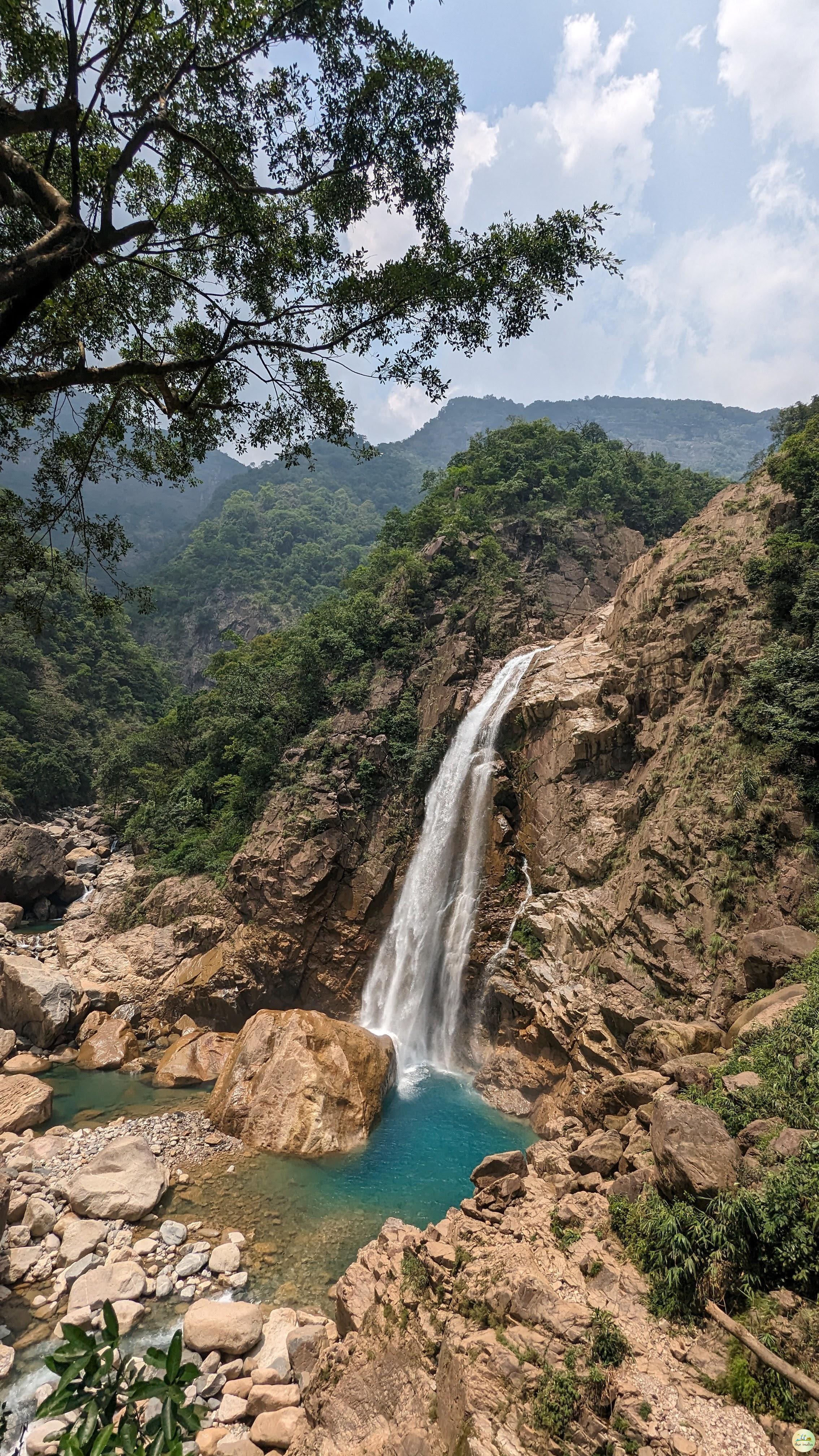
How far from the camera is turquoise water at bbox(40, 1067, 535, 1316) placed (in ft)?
33.0

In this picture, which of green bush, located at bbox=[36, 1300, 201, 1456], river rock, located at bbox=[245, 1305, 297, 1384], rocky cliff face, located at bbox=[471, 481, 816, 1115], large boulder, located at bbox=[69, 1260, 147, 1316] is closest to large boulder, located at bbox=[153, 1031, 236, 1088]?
large boulder, located at bbox=[69, 1260, 147, 1316]

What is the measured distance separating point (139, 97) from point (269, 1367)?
14.8 m

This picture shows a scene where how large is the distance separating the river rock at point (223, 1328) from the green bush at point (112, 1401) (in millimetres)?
6974

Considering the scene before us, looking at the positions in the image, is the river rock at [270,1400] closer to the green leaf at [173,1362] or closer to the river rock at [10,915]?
the green leaf at [173,1362]

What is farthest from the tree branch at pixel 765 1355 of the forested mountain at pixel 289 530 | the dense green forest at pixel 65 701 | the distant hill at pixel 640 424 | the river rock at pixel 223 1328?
the distant hill at pixel 640 424

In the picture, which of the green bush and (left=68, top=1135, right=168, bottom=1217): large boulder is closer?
the green bush

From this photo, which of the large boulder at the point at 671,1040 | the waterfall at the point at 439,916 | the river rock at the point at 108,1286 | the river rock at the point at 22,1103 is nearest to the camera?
the river rock at the point at 108,1286

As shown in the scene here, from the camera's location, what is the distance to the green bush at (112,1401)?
2.54 metres

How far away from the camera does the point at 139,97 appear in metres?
6.67

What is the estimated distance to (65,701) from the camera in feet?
136

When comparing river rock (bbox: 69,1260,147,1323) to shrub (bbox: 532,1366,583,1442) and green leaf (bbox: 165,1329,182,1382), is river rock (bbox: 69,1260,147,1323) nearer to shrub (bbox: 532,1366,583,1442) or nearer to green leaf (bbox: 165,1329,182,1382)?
shrub (bbox: 532,1366,583,1442)

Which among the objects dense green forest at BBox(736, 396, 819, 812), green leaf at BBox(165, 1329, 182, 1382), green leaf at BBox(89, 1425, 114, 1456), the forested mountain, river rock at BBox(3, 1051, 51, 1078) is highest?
the forested mountain

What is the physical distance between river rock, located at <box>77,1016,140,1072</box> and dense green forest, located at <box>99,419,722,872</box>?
664 cm

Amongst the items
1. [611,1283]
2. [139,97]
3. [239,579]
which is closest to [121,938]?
[611,1283]
